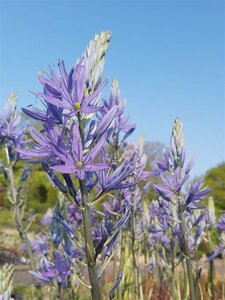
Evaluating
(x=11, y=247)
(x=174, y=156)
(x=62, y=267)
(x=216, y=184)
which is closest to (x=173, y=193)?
(x=174, y=156)

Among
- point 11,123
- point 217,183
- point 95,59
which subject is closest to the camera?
point 95,59

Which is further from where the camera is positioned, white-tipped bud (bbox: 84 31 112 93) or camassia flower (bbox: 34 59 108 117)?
white-tipped bud (bbox: 84 31 112 93)

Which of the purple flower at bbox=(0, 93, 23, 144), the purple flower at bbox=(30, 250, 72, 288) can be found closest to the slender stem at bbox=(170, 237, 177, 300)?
the purple flower at bbox=(30, 250, 72, 288)

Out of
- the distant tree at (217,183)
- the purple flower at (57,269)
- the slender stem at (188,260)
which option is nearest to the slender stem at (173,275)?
the slender stem at (188,260)

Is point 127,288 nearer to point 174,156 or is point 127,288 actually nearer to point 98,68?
point 174,156

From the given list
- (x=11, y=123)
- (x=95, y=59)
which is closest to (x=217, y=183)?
(x=11, y=123)

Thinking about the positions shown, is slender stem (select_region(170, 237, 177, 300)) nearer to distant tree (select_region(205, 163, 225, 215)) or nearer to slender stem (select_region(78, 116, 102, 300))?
slender stem (select_region(78, 116, 102, 300))

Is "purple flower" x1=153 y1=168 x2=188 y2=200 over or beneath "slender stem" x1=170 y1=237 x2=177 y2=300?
over

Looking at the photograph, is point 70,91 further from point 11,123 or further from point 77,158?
point 11,123
